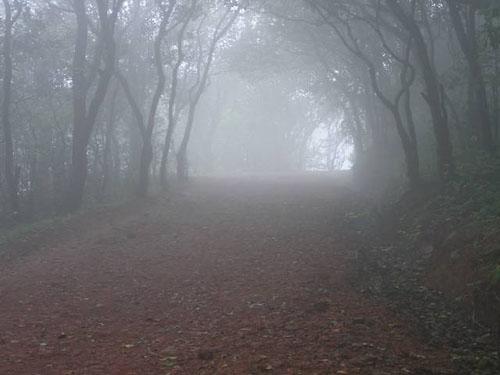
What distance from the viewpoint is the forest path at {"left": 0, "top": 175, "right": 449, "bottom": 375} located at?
21.3 feet

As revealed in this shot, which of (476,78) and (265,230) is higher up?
(476,78)

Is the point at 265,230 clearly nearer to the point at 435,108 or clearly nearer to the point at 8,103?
the point at 435,108

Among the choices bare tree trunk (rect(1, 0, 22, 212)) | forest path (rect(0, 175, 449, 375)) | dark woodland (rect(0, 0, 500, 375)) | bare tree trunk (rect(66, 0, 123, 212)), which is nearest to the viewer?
forest path (rect(0, 175, 449, 375))

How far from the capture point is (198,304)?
8.74 m

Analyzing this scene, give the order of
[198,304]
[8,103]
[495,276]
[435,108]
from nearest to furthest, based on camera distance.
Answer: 1. [495,276]
2. [198,304]
3. [435,108]
4. [8,103]

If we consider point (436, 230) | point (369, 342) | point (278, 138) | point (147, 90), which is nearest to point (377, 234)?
point (436, 230)

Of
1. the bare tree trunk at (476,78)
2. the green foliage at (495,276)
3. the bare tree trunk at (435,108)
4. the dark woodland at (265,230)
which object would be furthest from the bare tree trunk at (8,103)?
the green foliage at (495,276)

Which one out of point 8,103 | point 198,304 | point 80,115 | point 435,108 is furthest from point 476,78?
point 8,103

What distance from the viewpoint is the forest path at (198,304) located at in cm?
650

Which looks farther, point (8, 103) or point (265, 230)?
point (8, 103)

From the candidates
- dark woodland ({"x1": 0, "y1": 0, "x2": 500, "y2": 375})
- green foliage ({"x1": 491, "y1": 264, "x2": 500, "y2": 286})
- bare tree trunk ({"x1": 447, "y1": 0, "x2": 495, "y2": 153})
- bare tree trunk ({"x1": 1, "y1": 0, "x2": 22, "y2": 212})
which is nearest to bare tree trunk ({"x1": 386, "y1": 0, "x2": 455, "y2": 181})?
dark woodland ({"x1": 0, "y1": 0, "x2": 500, "y2": 375})

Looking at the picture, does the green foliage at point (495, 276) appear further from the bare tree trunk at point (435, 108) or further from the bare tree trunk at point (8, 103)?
the bare tree trunk at point (8, 103)

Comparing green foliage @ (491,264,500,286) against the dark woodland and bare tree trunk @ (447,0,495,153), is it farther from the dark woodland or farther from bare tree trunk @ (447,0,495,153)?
bare tree trunk @ (447,0,495,153)

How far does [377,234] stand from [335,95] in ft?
56.4
